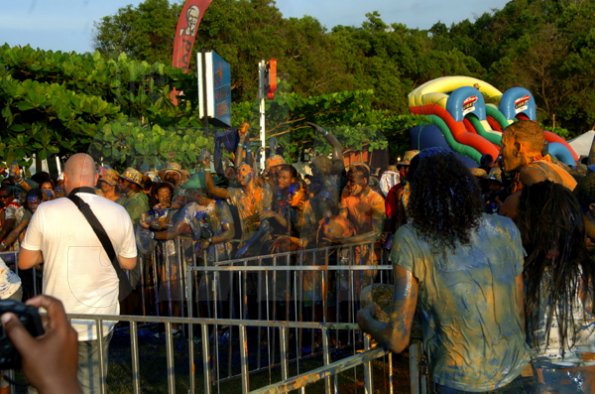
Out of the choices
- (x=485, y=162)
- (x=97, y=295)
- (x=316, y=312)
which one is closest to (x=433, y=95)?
(x=485, y=162)

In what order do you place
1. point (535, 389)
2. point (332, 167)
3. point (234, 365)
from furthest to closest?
1. point (332, 167)
2. point (234, 365)
3. point (535, 389)

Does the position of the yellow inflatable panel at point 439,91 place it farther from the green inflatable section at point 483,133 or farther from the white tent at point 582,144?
the white tent at point 582,144

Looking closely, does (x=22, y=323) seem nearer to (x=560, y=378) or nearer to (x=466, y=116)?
(x=560, y=378)

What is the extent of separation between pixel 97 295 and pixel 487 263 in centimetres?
275

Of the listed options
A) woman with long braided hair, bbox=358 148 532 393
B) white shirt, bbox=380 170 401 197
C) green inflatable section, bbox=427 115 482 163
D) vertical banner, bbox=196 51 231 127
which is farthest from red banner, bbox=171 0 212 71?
woman with long braided hair, bbox=358 148 532 393

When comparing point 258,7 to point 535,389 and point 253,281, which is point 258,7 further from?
point 535,389

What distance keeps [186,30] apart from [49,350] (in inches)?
1388

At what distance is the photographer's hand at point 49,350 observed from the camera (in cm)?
150

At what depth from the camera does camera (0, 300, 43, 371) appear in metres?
1.53

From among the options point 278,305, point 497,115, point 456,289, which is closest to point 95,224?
point 456,289

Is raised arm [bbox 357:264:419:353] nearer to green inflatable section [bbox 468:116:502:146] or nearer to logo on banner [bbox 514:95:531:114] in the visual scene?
green inflatable section [bbox 468:116:502:146]

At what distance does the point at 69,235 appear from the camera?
16.9 feet

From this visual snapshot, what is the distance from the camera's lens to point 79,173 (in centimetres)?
532

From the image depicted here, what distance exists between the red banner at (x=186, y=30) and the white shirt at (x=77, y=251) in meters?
30.9
